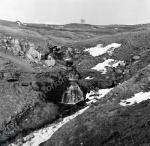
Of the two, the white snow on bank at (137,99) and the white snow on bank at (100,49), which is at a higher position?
the white snow on bank at (100,49)

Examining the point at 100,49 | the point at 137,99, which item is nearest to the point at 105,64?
the point at 100,49

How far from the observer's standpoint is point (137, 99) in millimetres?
27531

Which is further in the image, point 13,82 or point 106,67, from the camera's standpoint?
point 106,67

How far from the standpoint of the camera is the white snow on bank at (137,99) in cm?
2708

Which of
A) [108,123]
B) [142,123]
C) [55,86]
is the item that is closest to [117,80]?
[55,86]

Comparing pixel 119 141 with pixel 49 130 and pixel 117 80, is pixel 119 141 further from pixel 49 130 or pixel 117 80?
pixel 117 80

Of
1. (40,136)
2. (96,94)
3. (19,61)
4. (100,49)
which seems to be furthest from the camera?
(100,49)

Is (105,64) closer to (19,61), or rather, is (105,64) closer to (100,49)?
(100,49)

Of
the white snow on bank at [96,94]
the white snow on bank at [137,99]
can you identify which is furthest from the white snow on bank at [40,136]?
the white snow on bank at [137,99]

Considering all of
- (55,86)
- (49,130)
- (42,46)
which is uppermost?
(42,46)

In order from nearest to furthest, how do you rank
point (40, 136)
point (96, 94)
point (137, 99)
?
point (137, 99), point (40, 136), point (96, 94)

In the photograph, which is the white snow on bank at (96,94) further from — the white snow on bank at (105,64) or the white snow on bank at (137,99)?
the white snow on bank at (137,99)

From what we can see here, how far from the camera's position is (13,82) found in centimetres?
4694

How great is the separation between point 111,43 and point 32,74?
91.1 ft
